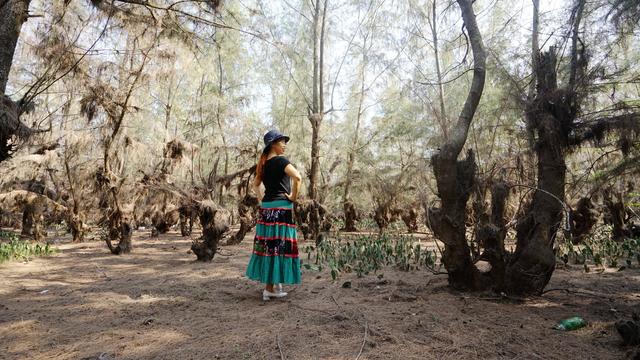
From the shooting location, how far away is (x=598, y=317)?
12.3 ft

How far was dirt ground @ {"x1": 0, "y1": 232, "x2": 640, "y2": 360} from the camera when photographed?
9.82ft

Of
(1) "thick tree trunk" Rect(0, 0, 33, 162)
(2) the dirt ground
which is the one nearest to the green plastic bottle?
(2) the dirt ground

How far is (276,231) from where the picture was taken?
4316mm

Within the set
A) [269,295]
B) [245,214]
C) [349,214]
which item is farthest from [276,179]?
[349,214]

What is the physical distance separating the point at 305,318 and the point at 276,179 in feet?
5.17

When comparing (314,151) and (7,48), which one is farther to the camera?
(314,151)

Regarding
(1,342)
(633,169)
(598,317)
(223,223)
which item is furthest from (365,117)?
(1,342)

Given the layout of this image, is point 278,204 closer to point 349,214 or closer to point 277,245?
point 277,245

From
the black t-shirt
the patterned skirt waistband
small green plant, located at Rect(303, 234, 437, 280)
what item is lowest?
small green plant, located at Rect(303, 234, 437, 280)

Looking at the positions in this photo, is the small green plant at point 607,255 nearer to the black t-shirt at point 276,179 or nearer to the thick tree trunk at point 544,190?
Answer: the thick tree trunk at point 544,190

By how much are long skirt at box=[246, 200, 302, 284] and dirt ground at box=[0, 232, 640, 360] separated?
0.32 m

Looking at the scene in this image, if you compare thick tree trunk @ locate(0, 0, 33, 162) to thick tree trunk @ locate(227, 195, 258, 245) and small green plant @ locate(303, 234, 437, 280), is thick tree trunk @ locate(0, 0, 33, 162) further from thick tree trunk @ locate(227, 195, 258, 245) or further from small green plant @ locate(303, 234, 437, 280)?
thick tree trunk @ locate(227, 195, 258, 245)

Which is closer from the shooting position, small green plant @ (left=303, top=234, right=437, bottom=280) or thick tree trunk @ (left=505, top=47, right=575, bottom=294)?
thick tree trunk @ (left=505, top=47, right=575, bottom=294)

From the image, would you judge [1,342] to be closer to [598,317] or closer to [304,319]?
[304,319]
